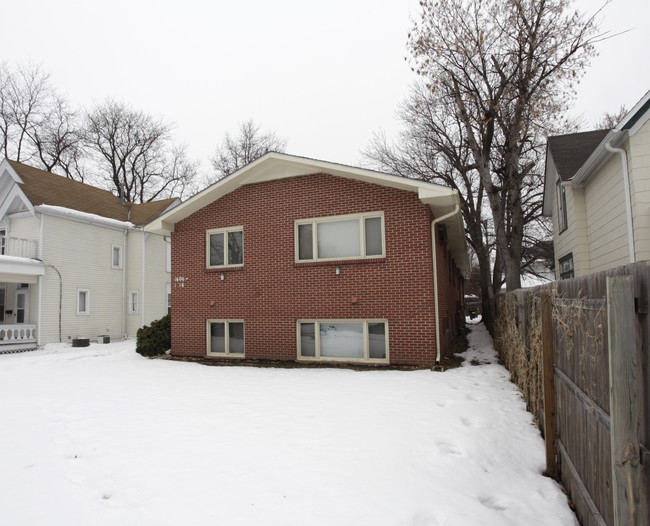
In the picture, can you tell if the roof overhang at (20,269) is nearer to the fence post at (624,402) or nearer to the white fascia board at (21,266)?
the white fascia board at (21,266)

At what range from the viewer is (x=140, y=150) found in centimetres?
3341

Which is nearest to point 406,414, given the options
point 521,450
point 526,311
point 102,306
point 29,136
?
point 521,450

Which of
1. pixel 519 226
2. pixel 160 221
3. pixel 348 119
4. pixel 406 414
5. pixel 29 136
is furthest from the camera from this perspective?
pixel 348 119

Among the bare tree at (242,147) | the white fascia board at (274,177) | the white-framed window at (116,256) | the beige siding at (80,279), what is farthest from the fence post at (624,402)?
the bare tree at (242,147)

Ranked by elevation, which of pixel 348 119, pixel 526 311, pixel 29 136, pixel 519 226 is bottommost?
pixel 526 311

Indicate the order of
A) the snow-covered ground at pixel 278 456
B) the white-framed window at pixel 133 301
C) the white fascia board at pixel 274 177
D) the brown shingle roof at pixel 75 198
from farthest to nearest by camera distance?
the white-framed window at pixel 133 301 → the brown shingle roof at pixel 75 198 → the white fascia board at pixel 274 177 → the snow-covered ground at pixel 278 456

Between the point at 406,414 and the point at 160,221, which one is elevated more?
the point at 160,221

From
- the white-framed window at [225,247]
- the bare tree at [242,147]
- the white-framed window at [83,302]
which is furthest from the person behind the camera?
the bare tree at [242,147]

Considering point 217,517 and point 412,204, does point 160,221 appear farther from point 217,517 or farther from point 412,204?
point 217,517

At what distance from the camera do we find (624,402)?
74.9 inches

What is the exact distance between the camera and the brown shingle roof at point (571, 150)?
471 inches

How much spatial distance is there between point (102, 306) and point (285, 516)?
19677mm

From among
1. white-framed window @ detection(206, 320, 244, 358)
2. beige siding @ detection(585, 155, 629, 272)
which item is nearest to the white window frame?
white-framed window @ detection(206, 320, 244, 358)

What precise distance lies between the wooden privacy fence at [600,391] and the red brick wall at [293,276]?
448cm
